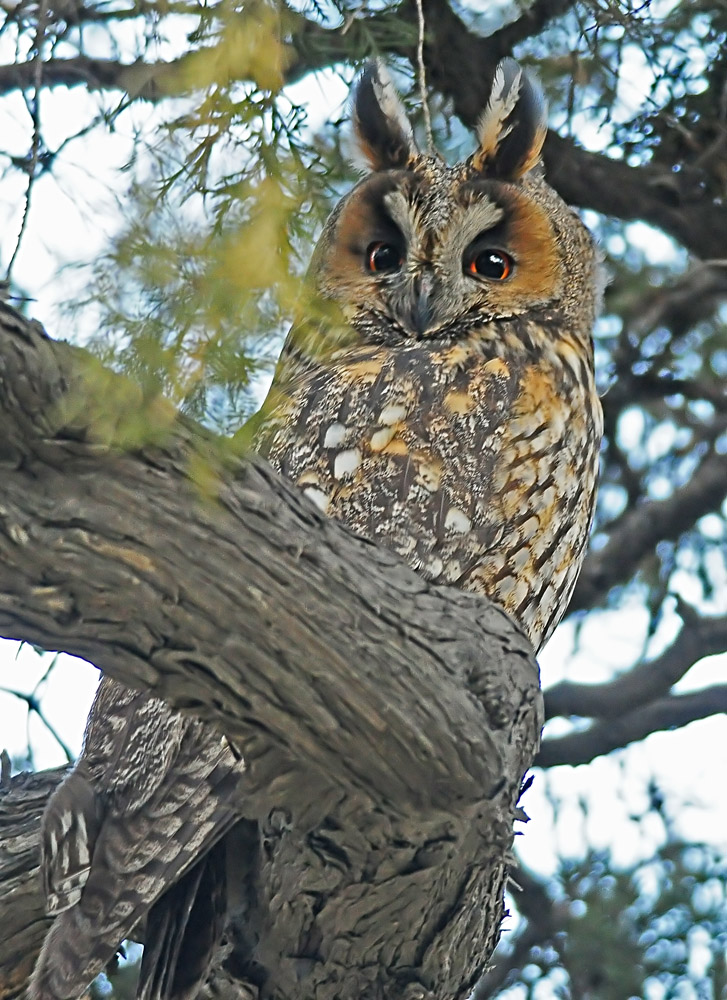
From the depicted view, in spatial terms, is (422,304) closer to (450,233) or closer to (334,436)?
(450,233)

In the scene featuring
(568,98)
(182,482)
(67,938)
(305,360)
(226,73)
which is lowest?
(67,938)

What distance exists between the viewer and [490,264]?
2.66 m

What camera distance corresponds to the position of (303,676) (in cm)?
161

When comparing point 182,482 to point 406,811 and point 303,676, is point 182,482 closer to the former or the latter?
point 303,676

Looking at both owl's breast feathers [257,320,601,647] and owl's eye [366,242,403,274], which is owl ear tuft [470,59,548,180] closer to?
owl's eye [366,242,403,274]

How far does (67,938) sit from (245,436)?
0.96 m

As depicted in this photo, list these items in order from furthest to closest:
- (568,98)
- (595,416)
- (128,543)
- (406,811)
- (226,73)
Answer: (568,98), (595,416), (406,811), (128,543), (226,73)

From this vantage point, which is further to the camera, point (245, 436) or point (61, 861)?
point (61, 861)

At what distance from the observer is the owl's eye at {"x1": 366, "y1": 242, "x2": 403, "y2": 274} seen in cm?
268

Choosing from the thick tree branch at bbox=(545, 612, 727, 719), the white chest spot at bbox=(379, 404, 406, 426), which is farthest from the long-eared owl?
the thick tree branch at bbox=(545, 612, 727, 719)

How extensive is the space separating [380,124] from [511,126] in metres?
0.27

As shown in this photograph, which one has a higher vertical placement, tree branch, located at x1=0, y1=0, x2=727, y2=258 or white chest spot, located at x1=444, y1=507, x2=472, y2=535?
tree branch, located at x1=0, y1=0, x2=727, y2=258

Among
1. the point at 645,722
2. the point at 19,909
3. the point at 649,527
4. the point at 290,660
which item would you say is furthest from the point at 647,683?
the point at 290,660

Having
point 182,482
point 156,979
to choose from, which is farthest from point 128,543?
point 156,979
